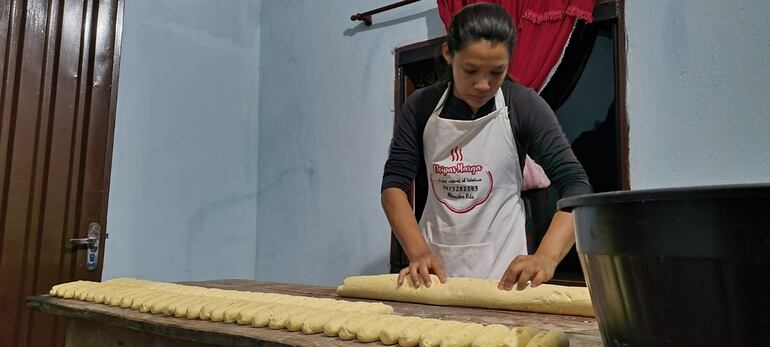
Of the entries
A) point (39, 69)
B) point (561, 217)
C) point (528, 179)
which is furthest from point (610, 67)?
point (39, 69)

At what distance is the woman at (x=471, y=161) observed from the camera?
1637 mm

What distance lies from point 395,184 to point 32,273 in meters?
1.73

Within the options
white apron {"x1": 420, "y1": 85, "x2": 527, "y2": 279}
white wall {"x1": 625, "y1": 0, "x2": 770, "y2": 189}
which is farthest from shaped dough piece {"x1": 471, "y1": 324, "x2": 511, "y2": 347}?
white wall {"x1": 625, "y1": 0, "x2": 770, "y2": 189}

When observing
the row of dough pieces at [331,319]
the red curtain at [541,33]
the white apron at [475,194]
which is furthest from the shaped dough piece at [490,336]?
the red curtain at [541,33]

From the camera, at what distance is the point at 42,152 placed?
8.19 ft

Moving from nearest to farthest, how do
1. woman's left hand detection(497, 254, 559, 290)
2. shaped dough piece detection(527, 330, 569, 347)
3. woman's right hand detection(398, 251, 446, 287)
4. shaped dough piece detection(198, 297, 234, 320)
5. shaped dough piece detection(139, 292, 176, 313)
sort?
shaped dough piece detection(527, 330, 569, 347)
shaped dough piece detection(198, 297, 234, 320)
shaped dough piece detection(139, 292, 176, 313)
woman's left hand detection(497, 254, 559, 290)
woman's right hand detection(398, 251, 446, 287)

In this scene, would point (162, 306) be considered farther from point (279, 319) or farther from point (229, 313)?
point (279, 319)

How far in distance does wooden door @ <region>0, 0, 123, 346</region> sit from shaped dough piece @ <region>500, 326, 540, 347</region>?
235 centimetres

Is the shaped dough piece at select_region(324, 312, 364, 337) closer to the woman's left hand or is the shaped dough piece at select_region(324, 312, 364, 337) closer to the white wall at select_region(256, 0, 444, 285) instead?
the woman's left hand

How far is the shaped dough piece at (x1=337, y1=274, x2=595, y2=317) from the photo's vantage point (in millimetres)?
1192

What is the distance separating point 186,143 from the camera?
3176 mm

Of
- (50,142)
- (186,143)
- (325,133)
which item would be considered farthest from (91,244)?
(325,133)

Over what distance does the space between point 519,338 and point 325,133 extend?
2.54m

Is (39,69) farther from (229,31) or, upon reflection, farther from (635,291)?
(635,291)
